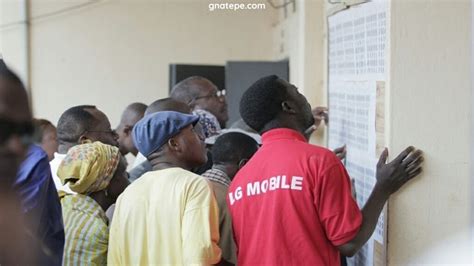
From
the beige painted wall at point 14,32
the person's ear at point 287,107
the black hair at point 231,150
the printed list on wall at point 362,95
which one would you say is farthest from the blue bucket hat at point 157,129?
the beige painted wall at point 14,32

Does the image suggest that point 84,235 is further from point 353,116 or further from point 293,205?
point 353,116

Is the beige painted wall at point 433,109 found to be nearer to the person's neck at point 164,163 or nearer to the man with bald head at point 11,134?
the person's neck at point 164,163

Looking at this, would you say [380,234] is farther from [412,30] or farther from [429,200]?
[412,30]

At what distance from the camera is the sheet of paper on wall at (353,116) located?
12.0 feet

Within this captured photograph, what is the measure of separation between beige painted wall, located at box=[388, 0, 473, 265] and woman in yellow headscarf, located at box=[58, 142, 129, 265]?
1190 mm

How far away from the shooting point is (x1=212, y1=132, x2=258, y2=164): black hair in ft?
11.9

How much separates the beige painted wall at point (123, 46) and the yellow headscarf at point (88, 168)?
5775 mm

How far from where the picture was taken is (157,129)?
3.03 metres

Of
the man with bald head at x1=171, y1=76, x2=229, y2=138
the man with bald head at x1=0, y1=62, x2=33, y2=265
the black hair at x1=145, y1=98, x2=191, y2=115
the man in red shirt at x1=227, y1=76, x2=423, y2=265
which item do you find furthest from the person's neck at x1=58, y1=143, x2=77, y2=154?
the man with bald head at x1=0, y1=62, x2=33, y2=265

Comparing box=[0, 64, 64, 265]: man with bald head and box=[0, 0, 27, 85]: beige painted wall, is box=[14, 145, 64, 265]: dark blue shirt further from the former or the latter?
box=[0, 0, 27, 85]: beige painted wall

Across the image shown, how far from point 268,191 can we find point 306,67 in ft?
10.4

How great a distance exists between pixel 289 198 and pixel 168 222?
443mm

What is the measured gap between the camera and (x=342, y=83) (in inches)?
170

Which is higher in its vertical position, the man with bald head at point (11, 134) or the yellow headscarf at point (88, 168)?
the man with bald head at point (11, 134)
